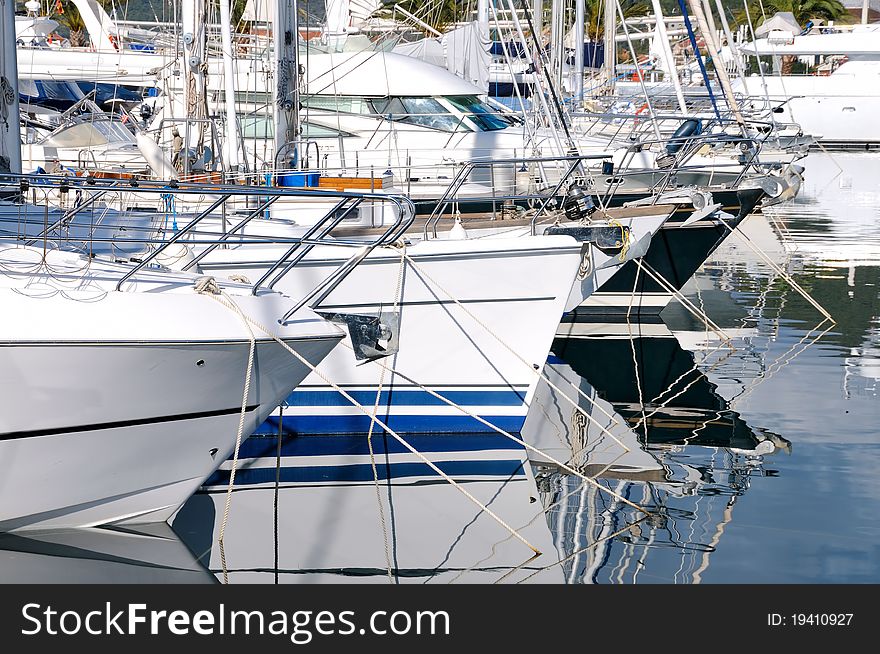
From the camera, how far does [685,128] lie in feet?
56.0

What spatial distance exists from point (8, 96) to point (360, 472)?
12.2 feet

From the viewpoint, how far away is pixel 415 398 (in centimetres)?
998

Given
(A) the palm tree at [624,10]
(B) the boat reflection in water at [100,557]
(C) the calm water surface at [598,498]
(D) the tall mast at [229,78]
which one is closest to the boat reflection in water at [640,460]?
(C) the calm water surface at [598,498]

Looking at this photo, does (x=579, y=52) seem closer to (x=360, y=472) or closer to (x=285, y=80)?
(x=285, y=80)

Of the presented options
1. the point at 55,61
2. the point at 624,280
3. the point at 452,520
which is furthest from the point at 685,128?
the point at 55,61

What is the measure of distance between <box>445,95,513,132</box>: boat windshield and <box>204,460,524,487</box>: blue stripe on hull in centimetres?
842

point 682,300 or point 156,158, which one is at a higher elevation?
point 156,158

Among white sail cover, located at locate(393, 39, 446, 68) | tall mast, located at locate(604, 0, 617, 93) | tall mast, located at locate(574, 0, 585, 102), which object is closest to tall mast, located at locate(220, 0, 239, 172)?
white sail cover, located at locate(393, 39, 446, 68)

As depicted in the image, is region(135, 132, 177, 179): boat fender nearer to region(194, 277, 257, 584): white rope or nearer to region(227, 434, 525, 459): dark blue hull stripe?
region(227, 434, 525, 459): dark blue hull stripe

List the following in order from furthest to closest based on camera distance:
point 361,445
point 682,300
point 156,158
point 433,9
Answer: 1. point 433,9
2. point 682,300
3. point 156,158
4. point 361,445

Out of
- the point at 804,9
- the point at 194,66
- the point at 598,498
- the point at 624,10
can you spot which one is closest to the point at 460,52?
the point at 194,66

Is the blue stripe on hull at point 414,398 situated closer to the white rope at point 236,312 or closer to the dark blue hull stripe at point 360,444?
the dark blue hull stripe at point 360,444

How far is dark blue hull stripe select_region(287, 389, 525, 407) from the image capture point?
988 centimetres

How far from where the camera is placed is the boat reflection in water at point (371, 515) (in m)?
6.74
